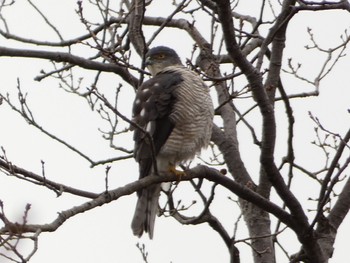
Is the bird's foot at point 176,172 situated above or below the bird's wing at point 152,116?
below

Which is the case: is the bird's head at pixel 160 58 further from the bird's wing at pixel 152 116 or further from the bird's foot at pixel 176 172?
the bird's foot at pixel 176 172

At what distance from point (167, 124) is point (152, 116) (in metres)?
0.17

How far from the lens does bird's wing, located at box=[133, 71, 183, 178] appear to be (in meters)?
6.59

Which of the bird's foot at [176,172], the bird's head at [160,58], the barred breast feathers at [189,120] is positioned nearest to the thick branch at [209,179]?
the bird's foot at [176,172]

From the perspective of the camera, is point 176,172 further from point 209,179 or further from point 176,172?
point 209,179

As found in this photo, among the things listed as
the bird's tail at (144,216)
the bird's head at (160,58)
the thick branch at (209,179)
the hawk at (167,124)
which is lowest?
the thick branch at (209,179)

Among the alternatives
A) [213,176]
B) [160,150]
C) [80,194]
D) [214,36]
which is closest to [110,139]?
[160,150]

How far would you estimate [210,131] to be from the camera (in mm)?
7059

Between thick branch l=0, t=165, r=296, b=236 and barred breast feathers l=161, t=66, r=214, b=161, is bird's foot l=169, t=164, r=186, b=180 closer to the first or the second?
thick branch l=0, t=165, r=296, b=236

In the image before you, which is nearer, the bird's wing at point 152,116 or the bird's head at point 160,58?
the bird's wing at point 152,116

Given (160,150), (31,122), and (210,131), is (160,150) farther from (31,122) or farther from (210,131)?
(31,122)

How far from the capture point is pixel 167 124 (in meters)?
6.76

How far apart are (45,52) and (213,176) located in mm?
1838

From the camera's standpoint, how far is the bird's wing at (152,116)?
21.6 ft
